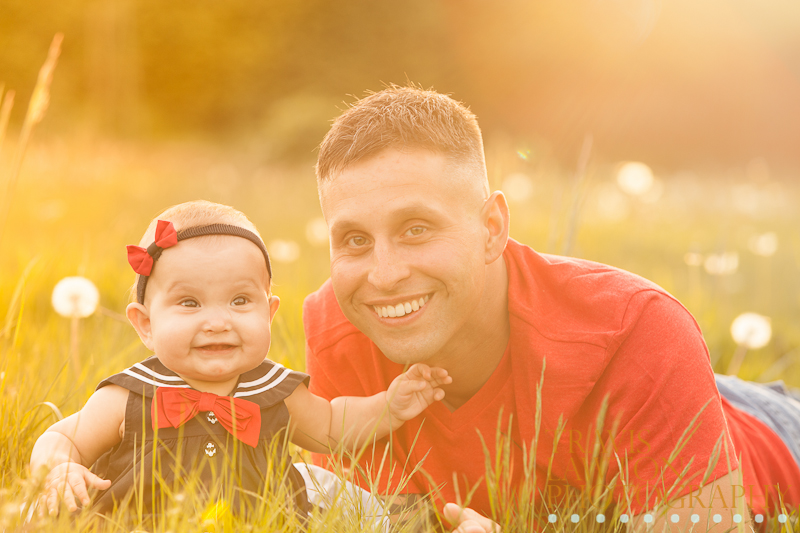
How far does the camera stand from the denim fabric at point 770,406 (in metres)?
3.02

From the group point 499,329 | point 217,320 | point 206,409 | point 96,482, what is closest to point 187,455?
point 206,409

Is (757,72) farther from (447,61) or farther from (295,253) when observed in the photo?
(295,253)

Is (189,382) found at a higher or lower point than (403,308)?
lower

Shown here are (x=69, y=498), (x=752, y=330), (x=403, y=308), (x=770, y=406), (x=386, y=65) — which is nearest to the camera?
(x=69, y=498)

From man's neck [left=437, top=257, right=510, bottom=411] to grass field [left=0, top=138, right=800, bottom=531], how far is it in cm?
47

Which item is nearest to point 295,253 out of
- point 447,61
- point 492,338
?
point 492,338

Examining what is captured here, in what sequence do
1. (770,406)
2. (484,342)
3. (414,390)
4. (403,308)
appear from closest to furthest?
(403,308)
(414,390)
(484,342)
(770,406)

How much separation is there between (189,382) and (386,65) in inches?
810

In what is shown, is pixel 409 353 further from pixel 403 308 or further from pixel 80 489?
pixel 80 489

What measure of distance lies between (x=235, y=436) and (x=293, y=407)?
300 mm

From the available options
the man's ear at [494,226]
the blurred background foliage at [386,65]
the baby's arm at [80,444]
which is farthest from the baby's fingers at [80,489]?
the blurred background foliage at [386,65]

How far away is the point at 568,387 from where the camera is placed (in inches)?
82.1

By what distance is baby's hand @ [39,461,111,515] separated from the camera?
1.66 meters

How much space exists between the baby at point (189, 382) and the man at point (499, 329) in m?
0.32
